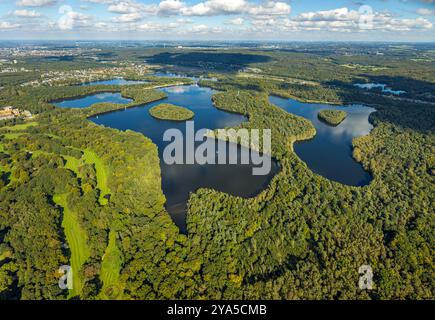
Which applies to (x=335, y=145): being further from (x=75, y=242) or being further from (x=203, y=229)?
(x=75, y=242)

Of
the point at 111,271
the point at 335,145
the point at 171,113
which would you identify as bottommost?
the point at 111,271

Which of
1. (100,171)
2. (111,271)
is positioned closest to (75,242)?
(111,271)

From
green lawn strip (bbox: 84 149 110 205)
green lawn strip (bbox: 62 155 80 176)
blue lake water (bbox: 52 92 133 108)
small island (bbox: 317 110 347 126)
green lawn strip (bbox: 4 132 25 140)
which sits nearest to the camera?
green lawn strip (bbox: 84 149 110 205)

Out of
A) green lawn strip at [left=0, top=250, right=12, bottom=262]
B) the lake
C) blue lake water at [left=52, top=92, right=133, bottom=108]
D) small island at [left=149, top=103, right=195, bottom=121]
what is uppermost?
blue lake water at [left=52, top=92, right=133, bottom=108]

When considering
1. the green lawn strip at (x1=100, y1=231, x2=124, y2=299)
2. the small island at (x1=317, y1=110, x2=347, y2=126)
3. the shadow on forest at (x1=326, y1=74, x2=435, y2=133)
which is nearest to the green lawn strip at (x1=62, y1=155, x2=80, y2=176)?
the green lawn strip at (x1=100, y1=231, x2=124, y2=299)

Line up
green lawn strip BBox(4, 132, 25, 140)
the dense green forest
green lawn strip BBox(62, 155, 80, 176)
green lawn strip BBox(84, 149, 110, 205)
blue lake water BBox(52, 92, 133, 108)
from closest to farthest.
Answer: the dense green forest < green lawn strip BBox(84, 149, 110, 205) < green lawn strip BBox(62, 155, 80, 176) < green lawn strip BBox(4, 132, 25, 140) < blue lake water BBox(52, 92, 133, 108)

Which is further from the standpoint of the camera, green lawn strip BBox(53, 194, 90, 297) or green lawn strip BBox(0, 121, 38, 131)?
green lawn strip BBox(0, 121, 38, 131)

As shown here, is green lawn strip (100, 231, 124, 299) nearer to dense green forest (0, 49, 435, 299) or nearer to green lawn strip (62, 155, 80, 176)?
dense green forest (0, 49, 435, 299)

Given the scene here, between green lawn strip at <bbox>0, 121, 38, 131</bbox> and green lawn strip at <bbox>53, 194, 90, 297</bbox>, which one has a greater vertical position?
green lawn strip at <bbox>0, 121, 38, 131</bbox>
